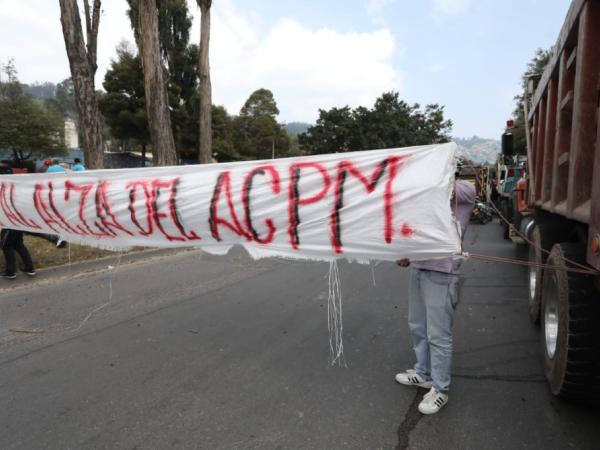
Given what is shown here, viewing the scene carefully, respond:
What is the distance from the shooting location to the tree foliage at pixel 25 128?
95.8 ft

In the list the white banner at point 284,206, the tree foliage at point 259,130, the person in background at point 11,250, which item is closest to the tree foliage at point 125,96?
the tree foliage at point 259,130

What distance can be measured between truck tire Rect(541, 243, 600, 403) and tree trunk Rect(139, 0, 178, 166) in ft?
35.9

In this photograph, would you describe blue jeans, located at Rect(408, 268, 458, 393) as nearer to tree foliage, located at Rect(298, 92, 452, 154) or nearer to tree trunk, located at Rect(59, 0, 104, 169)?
tree trunk, located at Rect(59, 0, 104, 169)

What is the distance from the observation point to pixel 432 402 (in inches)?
111

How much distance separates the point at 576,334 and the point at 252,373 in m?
2.34

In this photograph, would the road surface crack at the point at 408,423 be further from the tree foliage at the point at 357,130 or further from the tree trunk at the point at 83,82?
the tree foliage at the point at 357,130

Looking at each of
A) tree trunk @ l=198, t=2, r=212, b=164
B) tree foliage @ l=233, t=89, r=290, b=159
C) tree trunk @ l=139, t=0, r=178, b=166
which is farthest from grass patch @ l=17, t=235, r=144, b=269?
tree foliage @ l=233, t=89, r=290, b=159

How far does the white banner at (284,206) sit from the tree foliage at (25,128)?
30710 millimetres

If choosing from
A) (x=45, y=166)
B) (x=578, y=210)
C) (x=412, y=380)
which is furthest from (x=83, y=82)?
(x=578, y=210)

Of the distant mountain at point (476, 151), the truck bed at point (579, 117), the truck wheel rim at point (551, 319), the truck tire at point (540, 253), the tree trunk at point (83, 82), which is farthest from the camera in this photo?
the tree trunk at point (83, 82)

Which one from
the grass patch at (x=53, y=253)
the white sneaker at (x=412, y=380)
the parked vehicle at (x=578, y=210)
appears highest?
the parked vehicle at (x=578, y=210)

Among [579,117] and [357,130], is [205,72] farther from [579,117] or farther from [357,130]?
[357,130]

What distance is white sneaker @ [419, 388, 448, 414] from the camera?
2795 millimetres

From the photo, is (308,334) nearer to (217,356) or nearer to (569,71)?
(217,356)
